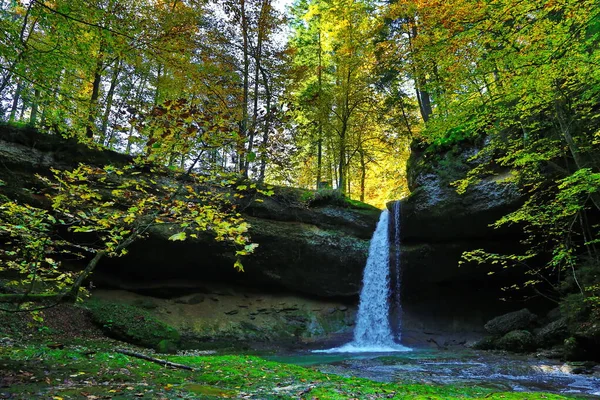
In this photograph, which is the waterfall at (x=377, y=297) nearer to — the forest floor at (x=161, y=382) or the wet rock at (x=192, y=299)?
the wet rock at (x=192, y=299)

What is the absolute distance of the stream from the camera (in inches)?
277

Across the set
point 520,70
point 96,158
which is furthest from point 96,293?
point 520,70

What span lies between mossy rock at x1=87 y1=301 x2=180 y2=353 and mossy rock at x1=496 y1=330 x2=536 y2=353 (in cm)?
1110

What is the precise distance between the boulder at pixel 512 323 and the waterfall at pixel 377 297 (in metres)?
3.85

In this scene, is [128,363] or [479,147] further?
[479,147]

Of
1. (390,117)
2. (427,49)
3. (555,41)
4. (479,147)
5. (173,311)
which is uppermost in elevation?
(390,117)

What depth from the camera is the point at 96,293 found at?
A: 14.5 m

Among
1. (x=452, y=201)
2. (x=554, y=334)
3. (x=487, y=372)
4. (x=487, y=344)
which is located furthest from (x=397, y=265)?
(x=487, y=372)

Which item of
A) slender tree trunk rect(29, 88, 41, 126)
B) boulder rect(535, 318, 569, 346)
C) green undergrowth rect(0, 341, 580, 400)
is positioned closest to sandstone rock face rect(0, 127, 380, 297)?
slender tree trunk rect(29, 88, 41, 126)

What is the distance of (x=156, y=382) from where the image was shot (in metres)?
4.70

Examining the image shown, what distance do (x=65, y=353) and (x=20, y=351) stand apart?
647 mm

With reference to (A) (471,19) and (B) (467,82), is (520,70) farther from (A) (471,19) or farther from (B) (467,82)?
(B) (467,82)

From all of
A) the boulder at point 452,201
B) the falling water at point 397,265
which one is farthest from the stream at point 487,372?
the falling water at point 397,265

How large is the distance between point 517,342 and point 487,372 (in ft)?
15.4
